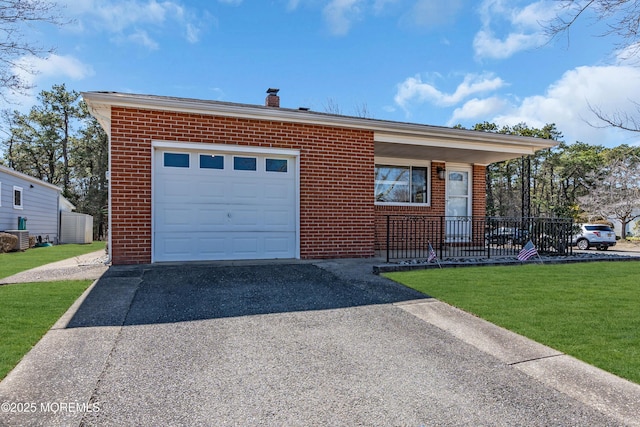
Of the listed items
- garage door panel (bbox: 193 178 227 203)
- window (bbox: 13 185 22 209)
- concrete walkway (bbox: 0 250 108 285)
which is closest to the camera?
concrete walkway (bbox: 0 250 108 285)

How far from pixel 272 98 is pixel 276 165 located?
111 inches

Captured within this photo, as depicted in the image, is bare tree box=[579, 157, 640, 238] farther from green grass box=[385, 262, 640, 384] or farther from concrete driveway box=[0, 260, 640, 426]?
concrete driveway box=[0, 260, 640, 426]

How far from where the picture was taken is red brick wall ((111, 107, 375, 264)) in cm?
719

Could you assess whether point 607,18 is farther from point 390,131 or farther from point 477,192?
point 477,192

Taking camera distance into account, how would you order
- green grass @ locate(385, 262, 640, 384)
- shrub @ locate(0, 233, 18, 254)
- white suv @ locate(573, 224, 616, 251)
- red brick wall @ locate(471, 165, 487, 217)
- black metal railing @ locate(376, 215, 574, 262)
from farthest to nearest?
white suv @ locate(573, 224, 616, 251)
shrub @ locate(0, 233, 18, 254)
red brick wall @ locate(471, 165, 487, 217)
black metal railing @ locate(376, 215, 574, 262)
green grass @ locate(385, 262, 640, 384)

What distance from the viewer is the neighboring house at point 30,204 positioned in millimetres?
15375

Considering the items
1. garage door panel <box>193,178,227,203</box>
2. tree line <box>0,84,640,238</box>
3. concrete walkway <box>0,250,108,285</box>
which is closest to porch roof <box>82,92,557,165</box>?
garage door panel <box>193,178,227,203</box>

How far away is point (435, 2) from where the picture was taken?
8180 mm

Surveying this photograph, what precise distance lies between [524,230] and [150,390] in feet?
31.7

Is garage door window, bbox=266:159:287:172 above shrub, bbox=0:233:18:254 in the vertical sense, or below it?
above

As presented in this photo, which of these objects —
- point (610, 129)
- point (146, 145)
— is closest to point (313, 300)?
point (146, 145)

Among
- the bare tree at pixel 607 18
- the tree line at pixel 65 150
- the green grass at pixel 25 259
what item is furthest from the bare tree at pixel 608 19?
the tree line at pixel 65 150

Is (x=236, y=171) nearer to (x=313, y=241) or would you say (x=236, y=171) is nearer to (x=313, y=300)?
(x=313, y=241)

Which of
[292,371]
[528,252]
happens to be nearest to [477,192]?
[528,252]
